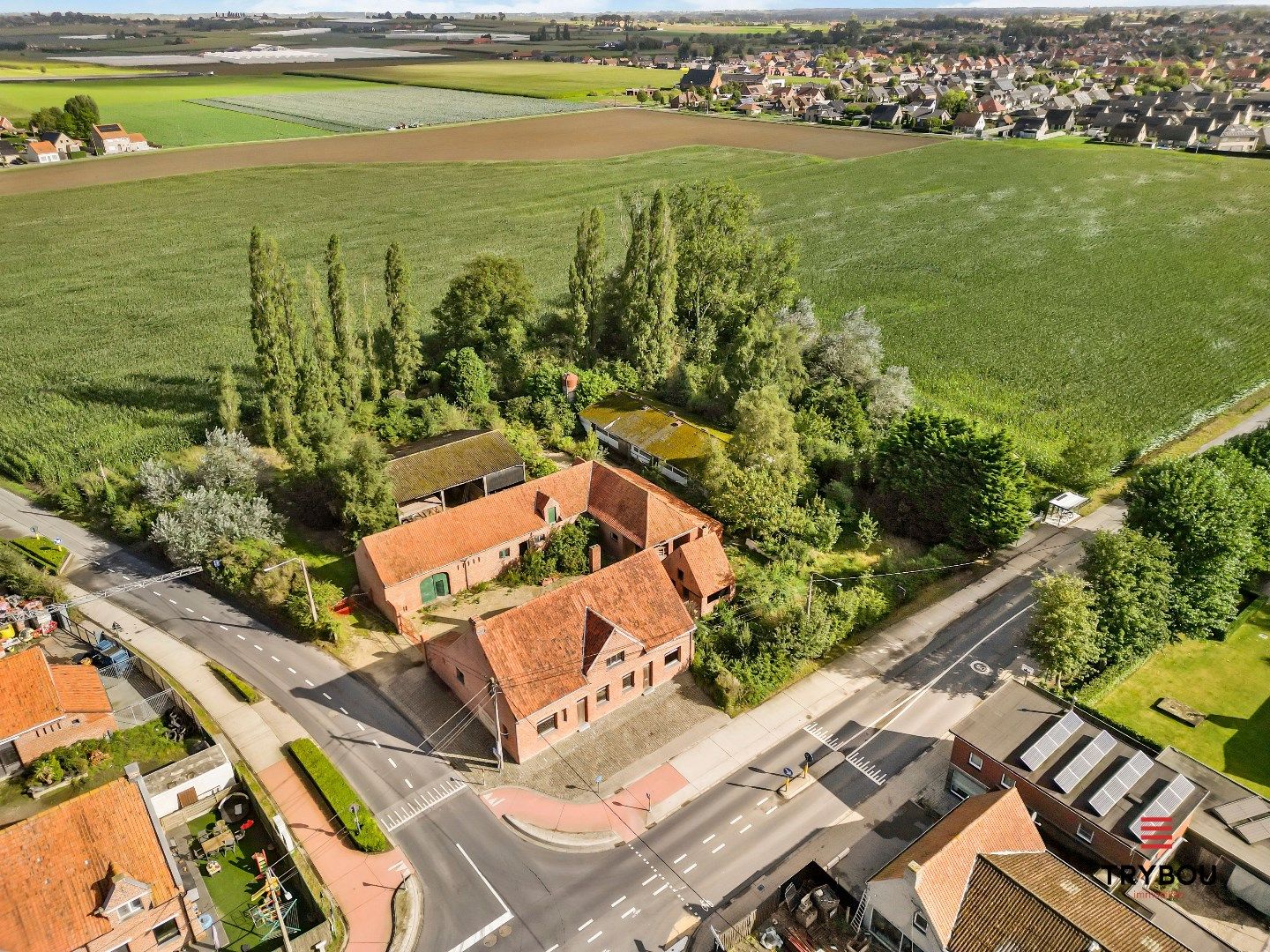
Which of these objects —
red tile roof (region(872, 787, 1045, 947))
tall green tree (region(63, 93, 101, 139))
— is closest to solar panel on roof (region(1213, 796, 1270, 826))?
red tile roof (region(872, 787, 1045, 947))

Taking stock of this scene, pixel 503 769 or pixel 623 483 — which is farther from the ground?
pixel 623 483

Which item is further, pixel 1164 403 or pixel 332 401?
pixel 1164 403

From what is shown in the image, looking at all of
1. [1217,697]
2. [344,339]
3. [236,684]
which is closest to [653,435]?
[344,339]

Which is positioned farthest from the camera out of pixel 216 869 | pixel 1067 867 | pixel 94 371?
pixel 94 371

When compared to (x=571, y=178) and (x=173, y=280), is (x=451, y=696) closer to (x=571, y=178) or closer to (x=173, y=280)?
(x=173, y=280)

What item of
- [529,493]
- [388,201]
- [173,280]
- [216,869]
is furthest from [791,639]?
[388,201]

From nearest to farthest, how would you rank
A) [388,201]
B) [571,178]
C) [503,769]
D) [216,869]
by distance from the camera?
[216,869] → [503,769] → [388,201] → [571,178]

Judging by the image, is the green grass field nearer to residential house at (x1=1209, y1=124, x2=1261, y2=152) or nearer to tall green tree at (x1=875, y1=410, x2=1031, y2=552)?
tall green tree at (x1=875, y1=410, x2=1031, y2=552)

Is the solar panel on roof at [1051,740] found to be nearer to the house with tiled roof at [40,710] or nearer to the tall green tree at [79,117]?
the house with tiled roof at [40,710]
